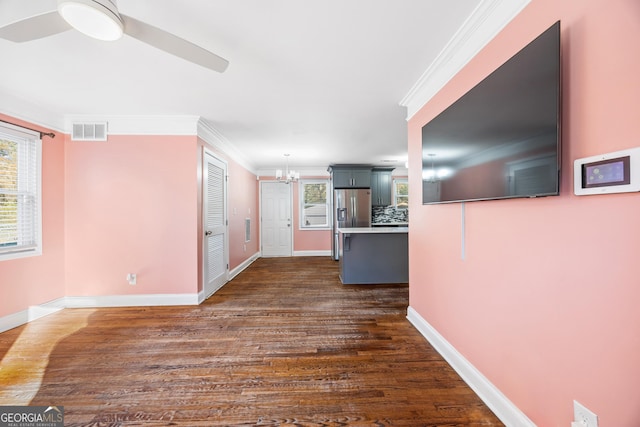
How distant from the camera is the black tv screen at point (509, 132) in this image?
3.47 ft

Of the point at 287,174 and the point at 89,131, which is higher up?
the point at 89,131

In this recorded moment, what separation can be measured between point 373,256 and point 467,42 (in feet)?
10.2

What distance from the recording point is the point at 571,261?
104 cm

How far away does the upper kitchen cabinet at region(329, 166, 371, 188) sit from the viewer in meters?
6.05

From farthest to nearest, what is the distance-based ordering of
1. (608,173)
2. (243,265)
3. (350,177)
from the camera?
(350,177) → (243,265) → (608,173)

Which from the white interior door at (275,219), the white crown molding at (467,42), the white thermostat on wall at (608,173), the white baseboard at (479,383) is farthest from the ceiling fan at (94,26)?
the white interior door at (275,219)

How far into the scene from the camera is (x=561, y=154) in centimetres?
104

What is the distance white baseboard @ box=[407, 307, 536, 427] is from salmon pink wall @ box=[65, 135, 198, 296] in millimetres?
2937

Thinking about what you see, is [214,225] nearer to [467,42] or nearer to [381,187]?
[467,42]

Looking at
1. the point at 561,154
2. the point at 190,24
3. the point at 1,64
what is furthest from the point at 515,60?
the point at 1,64

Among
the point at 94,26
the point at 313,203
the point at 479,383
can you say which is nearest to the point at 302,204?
the point at 313,203

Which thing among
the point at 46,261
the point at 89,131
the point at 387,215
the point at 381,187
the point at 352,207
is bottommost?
the point at 46,261

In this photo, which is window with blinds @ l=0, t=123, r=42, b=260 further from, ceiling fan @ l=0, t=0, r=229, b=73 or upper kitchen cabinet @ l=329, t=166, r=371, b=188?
upper kitchen cabinet @ l=329, t=166, r=371, b=188

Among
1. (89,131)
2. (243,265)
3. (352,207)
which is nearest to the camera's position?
(89,131)
